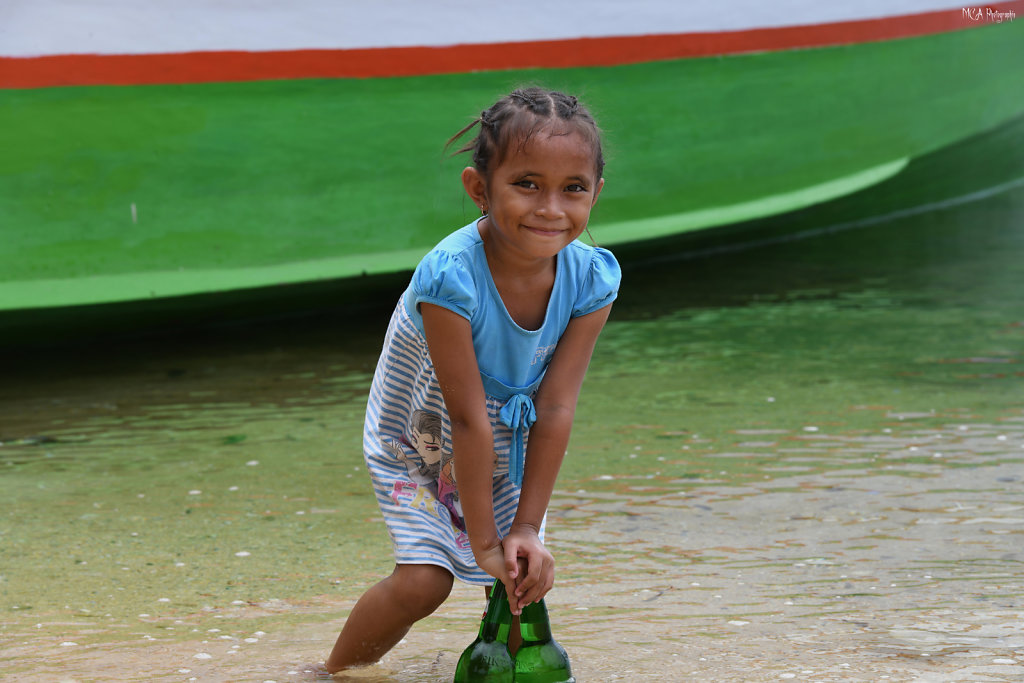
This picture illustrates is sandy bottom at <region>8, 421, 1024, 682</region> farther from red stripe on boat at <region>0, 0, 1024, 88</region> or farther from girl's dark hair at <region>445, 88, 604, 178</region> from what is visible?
red stripe on boat at <region>0, 0, 1024, 88</region>

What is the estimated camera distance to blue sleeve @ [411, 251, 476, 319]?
1.91 meters

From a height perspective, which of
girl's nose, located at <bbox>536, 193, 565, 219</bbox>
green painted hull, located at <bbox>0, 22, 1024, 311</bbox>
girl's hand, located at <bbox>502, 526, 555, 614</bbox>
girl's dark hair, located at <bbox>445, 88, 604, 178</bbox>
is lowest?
girl's hand, located at <bbox>502, 526, 555, 614</bbox>

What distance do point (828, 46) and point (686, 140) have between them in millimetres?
981

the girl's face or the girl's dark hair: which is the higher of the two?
the girl's dark hair

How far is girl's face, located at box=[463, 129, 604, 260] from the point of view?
192 cm

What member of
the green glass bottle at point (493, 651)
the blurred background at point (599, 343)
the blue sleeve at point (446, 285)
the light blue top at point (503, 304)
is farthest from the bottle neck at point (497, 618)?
the blue sleeve at point (446, 285)

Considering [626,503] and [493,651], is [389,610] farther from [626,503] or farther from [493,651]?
[626,503]

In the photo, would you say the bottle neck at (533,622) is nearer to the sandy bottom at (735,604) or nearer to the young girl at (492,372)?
the young girl at (492,372)

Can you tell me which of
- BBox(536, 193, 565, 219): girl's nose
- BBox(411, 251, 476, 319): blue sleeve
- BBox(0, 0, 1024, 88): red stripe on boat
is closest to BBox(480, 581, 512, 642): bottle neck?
BBox(411, 251, 476, 319): blue sleeve

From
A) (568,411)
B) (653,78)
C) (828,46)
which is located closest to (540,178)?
(568,411)

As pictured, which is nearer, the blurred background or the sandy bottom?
the sandy bottom

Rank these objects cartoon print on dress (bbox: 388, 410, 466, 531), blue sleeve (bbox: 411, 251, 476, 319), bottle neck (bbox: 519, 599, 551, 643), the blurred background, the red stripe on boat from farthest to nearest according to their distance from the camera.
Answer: the red stripe on boat
the blurred background
cartoon print on dress (bbox: 388, 410, 466, 531)
bottle neck (bbox: 519, 599, 551, 643)
blue sleeve (bbox: 411, 251, 476, 319)

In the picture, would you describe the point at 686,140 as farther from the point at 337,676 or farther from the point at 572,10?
the point at 337,676

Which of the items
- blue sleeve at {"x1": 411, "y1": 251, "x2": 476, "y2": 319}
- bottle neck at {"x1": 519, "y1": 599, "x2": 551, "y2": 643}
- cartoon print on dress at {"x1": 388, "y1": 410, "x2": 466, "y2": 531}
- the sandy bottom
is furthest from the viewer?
the sandy bottom
